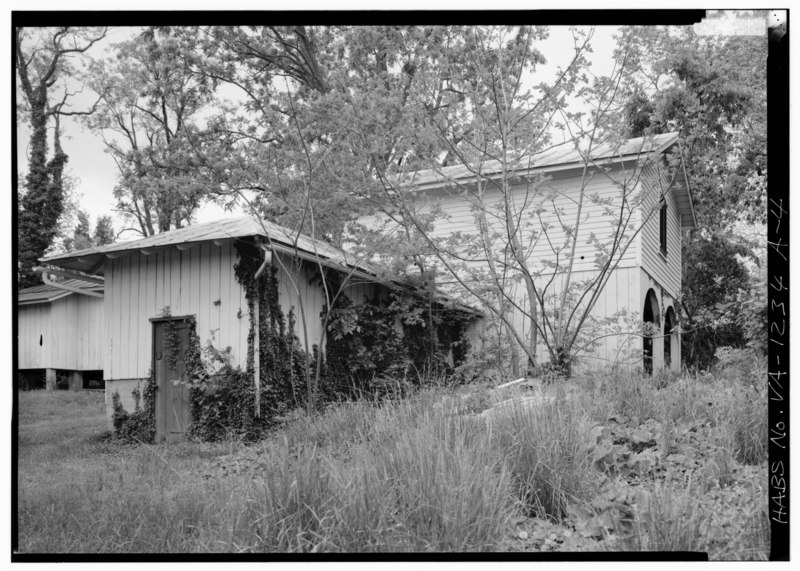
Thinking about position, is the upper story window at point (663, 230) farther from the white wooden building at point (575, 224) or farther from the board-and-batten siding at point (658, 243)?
the white wooden building at point (575, 224)

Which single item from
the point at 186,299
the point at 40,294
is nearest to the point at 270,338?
the point at 186,299

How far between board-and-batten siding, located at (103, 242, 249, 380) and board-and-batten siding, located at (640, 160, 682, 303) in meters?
6.21

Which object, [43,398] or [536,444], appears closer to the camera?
[536,444]

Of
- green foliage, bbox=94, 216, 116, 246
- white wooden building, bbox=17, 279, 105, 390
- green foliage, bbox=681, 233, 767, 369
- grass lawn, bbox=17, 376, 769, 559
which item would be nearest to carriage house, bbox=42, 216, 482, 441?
grass lawn, bbox=17, 376, 769, 559

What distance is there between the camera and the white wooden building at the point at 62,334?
1416cm

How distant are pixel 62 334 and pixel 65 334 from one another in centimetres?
6

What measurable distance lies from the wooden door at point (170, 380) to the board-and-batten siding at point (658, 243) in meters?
6.92

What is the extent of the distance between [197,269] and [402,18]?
616 cm

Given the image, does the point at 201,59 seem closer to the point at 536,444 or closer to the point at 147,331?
the point at 147,331

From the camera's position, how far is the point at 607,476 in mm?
4309

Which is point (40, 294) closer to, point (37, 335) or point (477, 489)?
point (37, 335)

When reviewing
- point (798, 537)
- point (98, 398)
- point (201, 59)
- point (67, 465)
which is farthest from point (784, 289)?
point (201, 59)

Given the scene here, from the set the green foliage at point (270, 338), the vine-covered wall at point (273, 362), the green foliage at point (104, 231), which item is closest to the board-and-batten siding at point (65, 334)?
the green foliage at point (104, 231)

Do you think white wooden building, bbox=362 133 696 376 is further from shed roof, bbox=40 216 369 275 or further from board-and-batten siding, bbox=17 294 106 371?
board-and-batten siding, bbox=17 294 106 371
